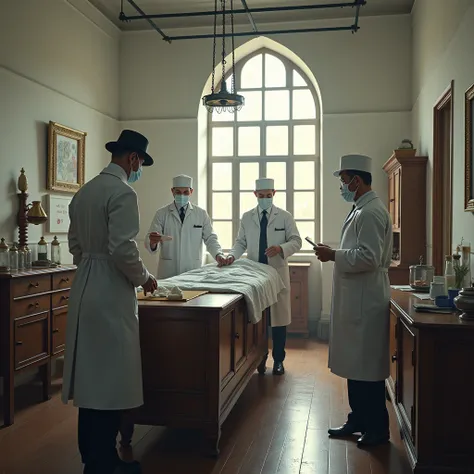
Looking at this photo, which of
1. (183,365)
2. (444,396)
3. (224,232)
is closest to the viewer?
(444,396)

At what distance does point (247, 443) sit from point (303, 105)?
507 centimetres

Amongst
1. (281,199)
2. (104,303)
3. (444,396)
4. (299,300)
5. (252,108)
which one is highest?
(252,108)

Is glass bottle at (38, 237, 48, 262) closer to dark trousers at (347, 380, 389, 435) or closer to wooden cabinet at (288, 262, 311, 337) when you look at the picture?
dark trousers at (347, 380, 389, 435)

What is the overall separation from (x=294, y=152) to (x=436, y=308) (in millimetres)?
4738

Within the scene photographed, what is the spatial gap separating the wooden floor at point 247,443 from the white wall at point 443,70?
1541 millimetres

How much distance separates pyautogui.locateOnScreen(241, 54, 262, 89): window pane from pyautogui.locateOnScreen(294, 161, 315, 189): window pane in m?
1.21

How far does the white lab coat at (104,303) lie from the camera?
274 cm

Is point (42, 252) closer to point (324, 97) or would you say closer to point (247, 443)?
point (247, 443)

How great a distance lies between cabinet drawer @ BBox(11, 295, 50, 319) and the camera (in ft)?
13.2

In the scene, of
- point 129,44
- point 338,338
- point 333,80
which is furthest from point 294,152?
point 338,338

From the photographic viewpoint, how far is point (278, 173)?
24.7 ft

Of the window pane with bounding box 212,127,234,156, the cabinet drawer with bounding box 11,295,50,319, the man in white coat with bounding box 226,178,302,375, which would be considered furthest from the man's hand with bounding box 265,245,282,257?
the window pane with bounding box 212,127,234,156

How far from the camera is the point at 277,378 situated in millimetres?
4996

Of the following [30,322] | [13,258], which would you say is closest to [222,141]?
[13,258]
